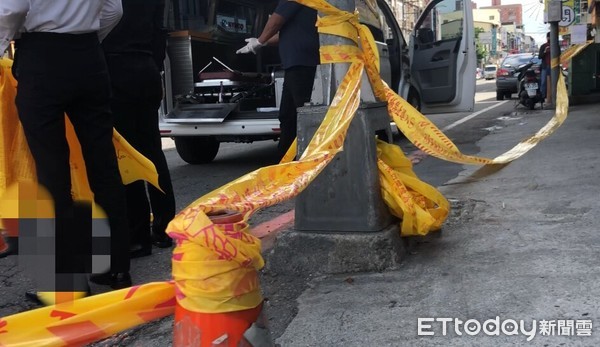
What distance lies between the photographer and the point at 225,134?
6859mm

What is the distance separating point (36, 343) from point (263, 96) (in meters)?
6.42

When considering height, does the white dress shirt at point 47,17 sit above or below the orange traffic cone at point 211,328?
above

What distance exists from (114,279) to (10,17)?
145 cm

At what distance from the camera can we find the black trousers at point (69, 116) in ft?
9.09

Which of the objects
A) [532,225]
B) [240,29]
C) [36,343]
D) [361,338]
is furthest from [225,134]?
[36,343]

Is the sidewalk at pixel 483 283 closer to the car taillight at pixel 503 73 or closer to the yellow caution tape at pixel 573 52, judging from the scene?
the yellow caution tape at pixel 573 52

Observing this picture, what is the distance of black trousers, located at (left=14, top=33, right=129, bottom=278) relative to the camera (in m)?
2.77

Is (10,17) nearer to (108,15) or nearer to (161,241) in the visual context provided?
(108,15)

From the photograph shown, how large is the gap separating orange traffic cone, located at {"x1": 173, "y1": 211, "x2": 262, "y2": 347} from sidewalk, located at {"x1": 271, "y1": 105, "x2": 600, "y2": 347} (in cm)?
88

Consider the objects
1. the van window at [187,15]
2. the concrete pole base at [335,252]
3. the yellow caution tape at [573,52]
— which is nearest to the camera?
the concrete pole base at [335,252]

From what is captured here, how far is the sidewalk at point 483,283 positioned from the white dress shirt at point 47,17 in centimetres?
171

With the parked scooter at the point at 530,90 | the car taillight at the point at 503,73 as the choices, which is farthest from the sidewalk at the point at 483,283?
the car taillight at the point at 503,73

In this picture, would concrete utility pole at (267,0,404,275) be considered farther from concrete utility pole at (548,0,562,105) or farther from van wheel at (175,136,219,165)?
concrete utility pole at (548,0,562,105)

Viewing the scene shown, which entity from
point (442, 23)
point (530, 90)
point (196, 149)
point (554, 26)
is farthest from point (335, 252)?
point (554, 26)
